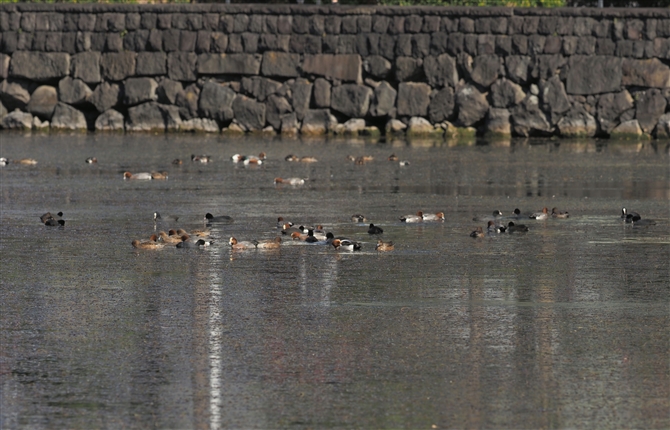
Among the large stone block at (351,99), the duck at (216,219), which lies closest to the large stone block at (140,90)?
the large stone block at (351,99)

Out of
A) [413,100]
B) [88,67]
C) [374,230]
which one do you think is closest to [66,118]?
[88,67]

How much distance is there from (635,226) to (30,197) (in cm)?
747

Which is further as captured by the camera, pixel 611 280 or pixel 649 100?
pixel 649 100

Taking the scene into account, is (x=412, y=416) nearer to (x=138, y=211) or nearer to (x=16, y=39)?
(x=138, y=211)

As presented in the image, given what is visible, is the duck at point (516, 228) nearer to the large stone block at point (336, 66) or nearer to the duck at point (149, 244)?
the duck at point (149, 244)

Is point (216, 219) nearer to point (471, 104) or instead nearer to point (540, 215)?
point (540, 215)

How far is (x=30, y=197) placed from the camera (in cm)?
1750

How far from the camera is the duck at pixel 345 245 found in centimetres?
1285

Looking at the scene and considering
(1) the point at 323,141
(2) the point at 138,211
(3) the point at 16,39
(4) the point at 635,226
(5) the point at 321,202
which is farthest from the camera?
(3) the point at 16,39

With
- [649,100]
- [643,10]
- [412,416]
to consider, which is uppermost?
[643,10]

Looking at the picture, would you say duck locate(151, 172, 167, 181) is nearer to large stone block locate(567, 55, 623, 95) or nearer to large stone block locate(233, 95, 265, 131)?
large stone block locate(233, 95, 265, 131)

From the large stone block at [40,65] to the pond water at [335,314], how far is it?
13.4m

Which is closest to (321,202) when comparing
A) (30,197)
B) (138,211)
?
(138,211)

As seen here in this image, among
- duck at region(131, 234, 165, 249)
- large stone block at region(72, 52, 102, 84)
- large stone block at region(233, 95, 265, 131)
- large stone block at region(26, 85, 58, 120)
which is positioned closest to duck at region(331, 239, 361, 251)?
duck at region(131, 234, 165, 249)
